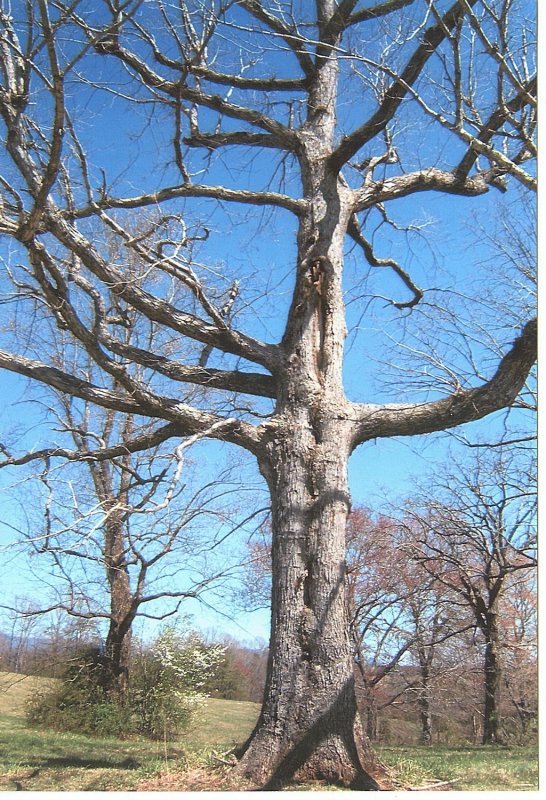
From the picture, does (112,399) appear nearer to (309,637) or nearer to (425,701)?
(309,637)

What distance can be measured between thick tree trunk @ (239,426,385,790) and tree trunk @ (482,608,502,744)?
15.9ft

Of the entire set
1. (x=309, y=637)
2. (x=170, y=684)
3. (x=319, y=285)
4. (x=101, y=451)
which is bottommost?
(x=170, y=684)

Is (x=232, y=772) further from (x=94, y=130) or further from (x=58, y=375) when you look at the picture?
(x=94, y=130)

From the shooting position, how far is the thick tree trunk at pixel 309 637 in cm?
325

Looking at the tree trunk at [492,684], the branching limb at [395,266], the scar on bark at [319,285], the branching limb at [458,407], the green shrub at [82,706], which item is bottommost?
the green shrub at [82,706]

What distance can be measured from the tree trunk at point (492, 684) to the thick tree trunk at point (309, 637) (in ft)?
15.9

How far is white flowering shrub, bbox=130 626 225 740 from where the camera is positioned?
7.40 m

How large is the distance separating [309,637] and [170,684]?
4.77 meters

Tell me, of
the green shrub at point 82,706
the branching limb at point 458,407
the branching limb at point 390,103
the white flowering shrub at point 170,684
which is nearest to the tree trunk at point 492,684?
the white flowering shrub at point 170,684

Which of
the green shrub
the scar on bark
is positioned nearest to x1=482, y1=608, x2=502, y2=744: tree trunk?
the green shrub

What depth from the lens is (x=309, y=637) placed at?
137 inches

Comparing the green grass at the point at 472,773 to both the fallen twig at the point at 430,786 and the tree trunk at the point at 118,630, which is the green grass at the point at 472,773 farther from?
the tree trunk at the point at 118,630

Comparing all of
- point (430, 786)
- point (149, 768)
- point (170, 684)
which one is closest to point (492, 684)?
point (170, 684)

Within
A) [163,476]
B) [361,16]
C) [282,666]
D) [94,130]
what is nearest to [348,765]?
[282,666]
